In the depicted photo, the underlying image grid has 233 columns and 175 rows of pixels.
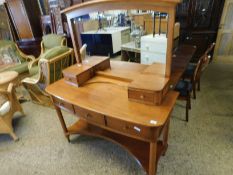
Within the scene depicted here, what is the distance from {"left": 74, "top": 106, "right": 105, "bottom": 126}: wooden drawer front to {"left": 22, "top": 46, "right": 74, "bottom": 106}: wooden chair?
1161mm

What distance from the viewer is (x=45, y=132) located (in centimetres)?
208

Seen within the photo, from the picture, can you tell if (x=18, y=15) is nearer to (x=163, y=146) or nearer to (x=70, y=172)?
(x=70, y=172)

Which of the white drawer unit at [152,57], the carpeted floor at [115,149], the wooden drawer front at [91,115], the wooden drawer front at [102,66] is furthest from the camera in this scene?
the white drawer unit at [152,57]

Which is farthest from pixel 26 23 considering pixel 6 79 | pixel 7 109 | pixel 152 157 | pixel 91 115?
pixel 152 157

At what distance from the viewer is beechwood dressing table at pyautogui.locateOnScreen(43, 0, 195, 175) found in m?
1.04

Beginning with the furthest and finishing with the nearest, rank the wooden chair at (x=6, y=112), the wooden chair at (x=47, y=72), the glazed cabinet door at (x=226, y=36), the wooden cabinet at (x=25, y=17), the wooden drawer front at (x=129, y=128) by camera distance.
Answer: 1. the wooden cabinet at (x=25, y=17)
2. the glazed cabinet door at (x=226, y=36)
3. the wooden chair at (x=47, y=72)
4. the wooden chair at (x=6, y=112)
5. the wooden drawer front at (x=129, y=128)

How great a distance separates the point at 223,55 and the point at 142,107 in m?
3.85

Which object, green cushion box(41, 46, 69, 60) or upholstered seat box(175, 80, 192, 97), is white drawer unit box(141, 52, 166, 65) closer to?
upholstered seat box(175, 80, 192, 97)

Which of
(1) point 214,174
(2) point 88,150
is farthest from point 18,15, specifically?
(1) point 214,174

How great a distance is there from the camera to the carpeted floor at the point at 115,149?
1534 millimetres

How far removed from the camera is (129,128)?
108 centimetres

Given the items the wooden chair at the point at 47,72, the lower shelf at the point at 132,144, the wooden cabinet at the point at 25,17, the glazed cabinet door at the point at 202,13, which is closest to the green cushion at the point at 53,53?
the wooden chair at the point at 47,72

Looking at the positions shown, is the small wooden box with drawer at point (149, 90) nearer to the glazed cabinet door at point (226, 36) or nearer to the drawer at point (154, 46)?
the drawer at point (154, 46)

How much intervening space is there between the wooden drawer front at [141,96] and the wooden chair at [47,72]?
1.49m
